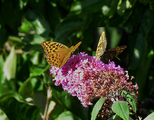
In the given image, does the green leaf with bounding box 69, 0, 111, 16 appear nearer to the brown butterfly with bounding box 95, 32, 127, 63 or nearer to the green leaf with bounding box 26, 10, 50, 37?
the green leaf with bounding box 26, 10, 50, 37

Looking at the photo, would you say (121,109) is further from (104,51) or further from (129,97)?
(104,51)

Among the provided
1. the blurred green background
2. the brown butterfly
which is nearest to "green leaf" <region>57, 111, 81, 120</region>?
the blurred green background

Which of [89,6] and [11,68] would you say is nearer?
[89,6]

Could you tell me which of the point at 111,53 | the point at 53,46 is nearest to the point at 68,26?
the point at 53,46

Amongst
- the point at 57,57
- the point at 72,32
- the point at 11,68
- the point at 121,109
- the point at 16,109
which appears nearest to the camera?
the point at 121,109

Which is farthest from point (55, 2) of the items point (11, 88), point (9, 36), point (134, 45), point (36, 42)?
point (11, 88)

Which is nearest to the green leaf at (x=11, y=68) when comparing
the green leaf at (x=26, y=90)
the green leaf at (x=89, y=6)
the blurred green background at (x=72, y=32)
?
the blurred green background at (x=72, y=32)

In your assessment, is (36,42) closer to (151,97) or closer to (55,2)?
(55,2)
